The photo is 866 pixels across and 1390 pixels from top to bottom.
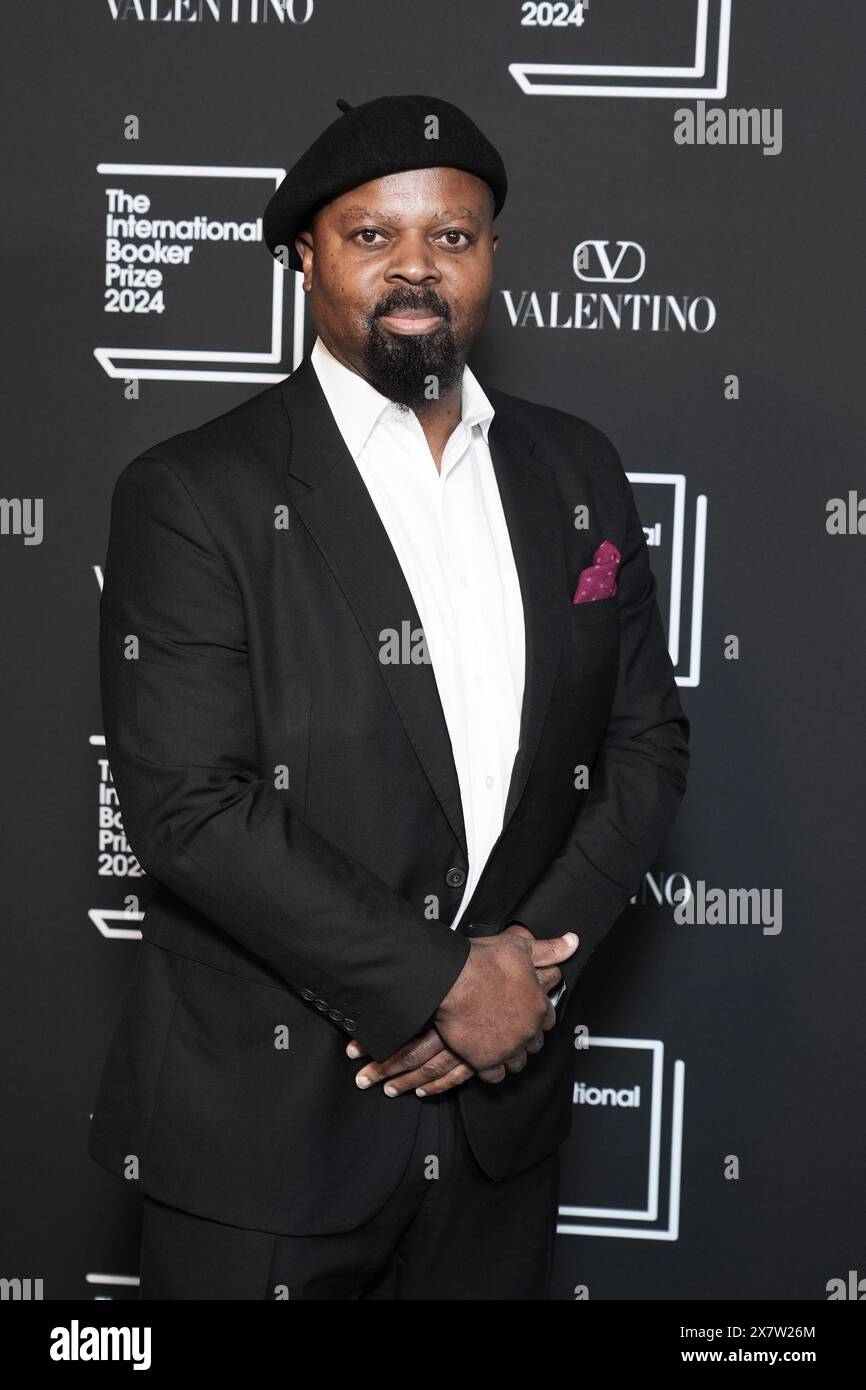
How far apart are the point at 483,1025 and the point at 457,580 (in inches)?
22.0

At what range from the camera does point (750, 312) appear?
2.47 meters

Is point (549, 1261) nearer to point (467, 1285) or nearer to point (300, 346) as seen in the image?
point (467, 1285)

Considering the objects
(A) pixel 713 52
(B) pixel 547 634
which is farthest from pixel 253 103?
(B) pixel 547 634

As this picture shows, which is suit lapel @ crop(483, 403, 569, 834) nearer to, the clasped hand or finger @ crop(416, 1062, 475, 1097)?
the clasped hand

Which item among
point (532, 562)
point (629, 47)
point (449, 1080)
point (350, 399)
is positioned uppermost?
point (629, 47)

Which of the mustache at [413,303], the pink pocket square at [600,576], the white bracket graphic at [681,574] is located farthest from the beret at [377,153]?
the white bracket graphic at [681,574]

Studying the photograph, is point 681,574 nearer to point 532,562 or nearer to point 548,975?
point 532,562

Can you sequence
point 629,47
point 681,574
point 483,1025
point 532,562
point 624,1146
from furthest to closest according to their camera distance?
1. point 624,1146
2. point 681,574
3. point 629,47
4. point 532,562
5. point 483,1025

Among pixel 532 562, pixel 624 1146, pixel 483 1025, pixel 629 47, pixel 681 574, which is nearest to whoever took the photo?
pixel 483 1025

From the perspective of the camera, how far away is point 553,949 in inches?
70.1

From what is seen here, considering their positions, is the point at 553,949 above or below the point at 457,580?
below

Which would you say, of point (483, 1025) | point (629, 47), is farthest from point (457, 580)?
point (629, 47)

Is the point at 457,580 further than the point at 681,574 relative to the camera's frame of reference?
No

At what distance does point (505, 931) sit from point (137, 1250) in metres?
1.34
